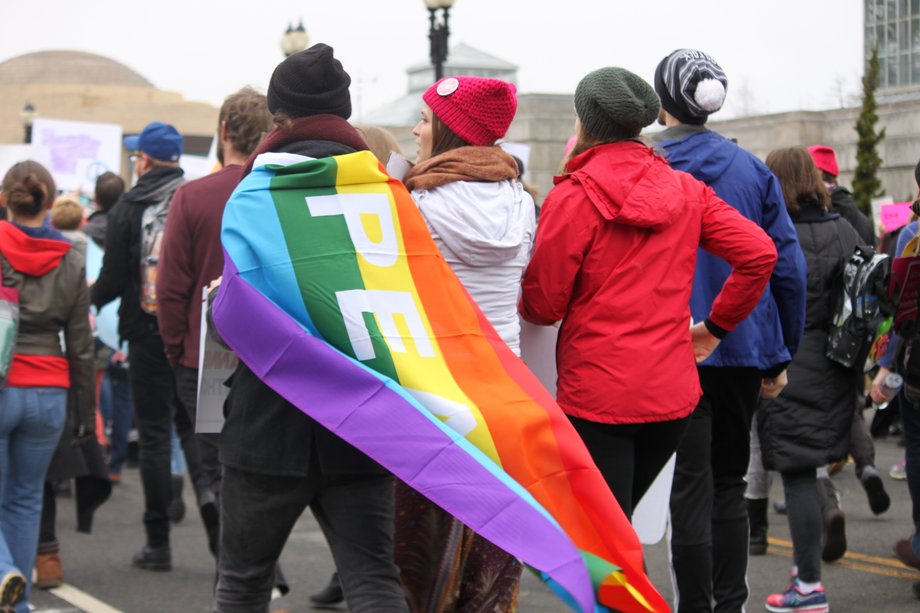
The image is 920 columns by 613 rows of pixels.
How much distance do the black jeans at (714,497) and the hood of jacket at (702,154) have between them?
0.69 meters

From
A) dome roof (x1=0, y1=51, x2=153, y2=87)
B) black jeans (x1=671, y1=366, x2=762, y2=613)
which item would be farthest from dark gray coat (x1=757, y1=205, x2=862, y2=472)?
dome roof (x1=0, y1=51, x2=153, y2=87)

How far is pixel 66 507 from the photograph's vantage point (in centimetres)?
943

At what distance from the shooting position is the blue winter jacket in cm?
490

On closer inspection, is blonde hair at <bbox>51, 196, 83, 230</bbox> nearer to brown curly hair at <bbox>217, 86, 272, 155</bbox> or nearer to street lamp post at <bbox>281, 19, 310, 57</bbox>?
brown curly hair at <bbox>217, 86, 272, 155</bbox>

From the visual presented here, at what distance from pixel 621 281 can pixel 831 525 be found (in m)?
3.17

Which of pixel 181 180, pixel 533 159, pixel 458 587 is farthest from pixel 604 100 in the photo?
pixel 533 159

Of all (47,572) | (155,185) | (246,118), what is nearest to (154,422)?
(47,572)

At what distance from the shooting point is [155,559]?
7332 mm

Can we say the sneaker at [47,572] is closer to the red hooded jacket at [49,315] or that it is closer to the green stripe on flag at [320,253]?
the red hooded jacket at [49,315]

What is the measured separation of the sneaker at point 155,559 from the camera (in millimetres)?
7324

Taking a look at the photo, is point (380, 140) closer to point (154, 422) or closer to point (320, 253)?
point (320, 253)

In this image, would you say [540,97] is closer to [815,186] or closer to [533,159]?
[533,159]

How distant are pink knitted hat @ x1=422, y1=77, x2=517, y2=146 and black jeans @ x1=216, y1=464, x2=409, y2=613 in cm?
121

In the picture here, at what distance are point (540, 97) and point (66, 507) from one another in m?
15.8
